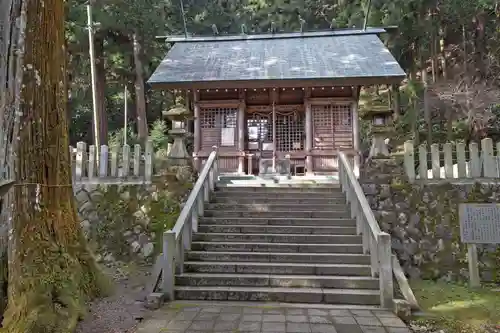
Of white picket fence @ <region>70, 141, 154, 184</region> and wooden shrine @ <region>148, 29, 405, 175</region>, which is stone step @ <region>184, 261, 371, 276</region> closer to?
white picket fence @ <region>70, 141, 154, 184</region>

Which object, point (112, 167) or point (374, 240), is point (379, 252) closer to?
point (374, 240)

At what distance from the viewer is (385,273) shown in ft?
15.5

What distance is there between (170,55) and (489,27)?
45.2ft

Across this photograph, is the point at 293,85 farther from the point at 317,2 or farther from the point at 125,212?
the point at 317,2

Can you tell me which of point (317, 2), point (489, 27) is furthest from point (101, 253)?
point (317, 2)

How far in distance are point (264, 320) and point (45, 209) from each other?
2.68m

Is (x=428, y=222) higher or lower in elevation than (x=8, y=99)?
lower

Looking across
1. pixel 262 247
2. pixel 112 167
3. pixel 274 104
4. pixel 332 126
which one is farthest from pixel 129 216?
pixel 332 126

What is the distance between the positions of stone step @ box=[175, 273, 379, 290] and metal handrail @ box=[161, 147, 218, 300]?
28 cm

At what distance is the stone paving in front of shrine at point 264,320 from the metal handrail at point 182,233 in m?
0.39

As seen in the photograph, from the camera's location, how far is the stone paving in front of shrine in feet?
12.9

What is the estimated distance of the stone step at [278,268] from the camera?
5.36 meters

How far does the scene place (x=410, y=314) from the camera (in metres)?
4.45

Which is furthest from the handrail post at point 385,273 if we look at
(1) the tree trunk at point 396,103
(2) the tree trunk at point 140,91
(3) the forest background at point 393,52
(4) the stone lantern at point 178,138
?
(1) the tree trunk at point 396,103
